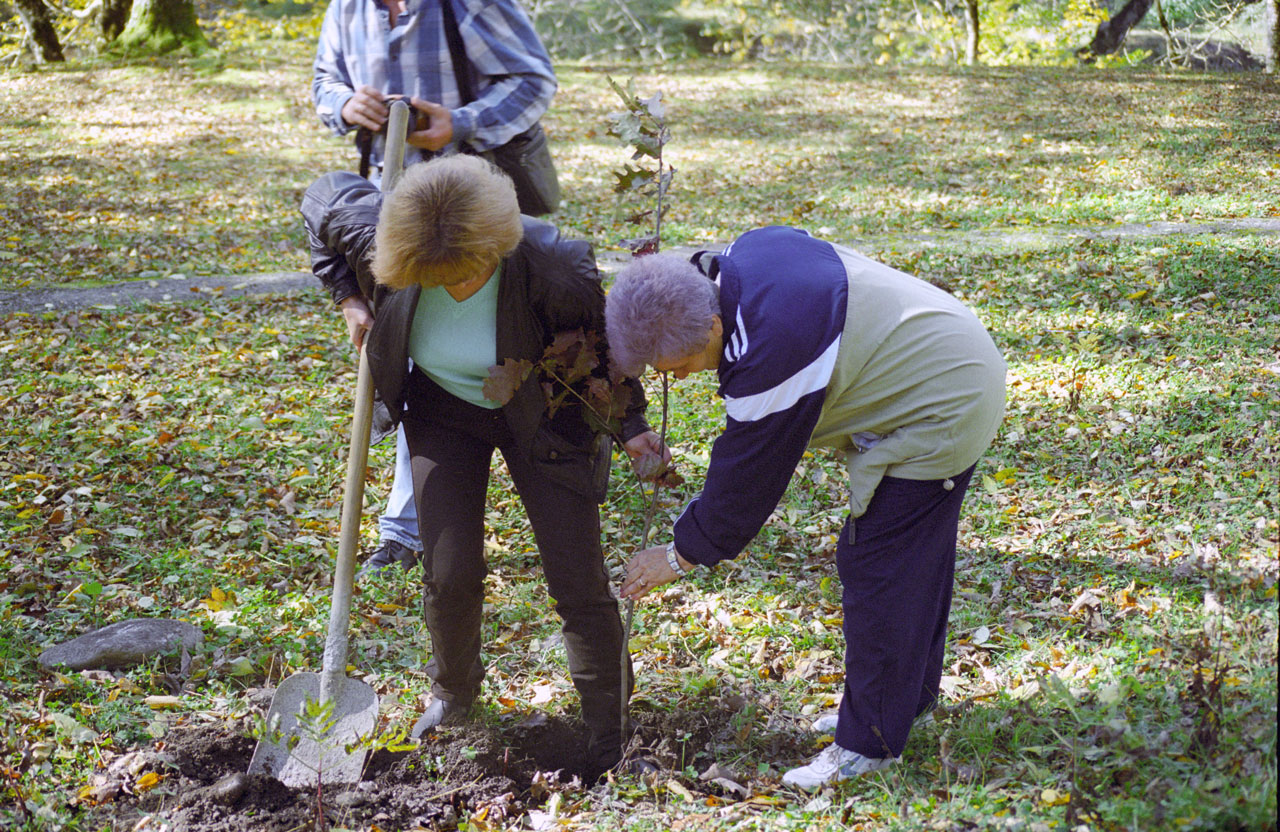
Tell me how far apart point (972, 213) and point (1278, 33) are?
9278 mm

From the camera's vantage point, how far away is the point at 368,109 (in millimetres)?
3391

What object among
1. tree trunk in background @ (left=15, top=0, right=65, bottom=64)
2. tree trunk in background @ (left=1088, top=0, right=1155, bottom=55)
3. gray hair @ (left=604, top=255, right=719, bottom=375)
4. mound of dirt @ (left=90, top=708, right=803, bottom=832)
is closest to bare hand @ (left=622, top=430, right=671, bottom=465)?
gray hair @ (left=604, top=255, right=719, bottom=375)

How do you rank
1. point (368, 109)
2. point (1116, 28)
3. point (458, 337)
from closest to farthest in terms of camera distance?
point (458, 337) < point (368, 109) < point (1116, 28)

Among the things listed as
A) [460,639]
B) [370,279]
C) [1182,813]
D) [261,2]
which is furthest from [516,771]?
[261,2]

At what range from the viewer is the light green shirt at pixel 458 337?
2.68 metres

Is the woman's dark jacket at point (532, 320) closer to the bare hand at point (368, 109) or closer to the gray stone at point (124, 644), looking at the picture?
the bare hand at point (368, 109)

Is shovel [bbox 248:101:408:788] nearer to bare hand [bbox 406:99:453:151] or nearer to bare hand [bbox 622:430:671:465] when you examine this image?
bare hand [bbox 406:99:453:151]

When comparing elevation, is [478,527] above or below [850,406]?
below

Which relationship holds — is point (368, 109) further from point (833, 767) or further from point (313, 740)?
point (833, 767)

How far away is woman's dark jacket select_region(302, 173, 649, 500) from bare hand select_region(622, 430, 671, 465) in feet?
0.06

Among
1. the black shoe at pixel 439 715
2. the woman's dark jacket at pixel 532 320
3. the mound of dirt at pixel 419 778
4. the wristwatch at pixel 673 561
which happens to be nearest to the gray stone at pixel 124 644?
the mound of dirt at pixel 419 778

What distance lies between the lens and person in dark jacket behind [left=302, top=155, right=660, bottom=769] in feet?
7.86

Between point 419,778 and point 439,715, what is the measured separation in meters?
0.22

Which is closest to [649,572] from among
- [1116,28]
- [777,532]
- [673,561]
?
[673,561]
